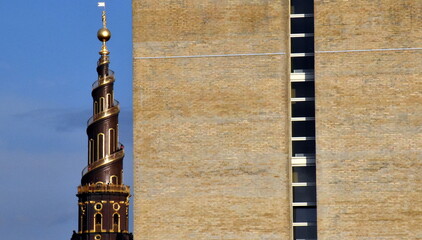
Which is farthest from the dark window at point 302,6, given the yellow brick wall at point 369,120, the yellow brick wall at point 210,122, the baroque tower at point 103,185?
the baroque tower at point 103,185

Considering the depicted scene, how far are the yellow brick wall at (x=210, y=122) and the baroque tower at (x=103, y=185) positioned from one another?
68024 mm

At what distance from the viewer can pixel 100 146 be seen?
136 metres

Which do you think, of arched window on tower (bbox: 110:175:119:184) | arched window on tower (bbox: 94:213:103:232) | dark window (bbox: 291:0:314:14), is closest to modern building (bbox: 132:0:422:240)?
dark window (bbox: 291:0:314:14)

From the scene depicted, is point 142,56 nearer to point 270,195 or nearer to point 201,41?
point 201,41

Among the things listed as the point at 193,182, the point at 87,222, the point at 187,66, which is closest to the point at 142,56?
the point at 187,66

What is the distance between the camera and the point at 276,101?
67688mm

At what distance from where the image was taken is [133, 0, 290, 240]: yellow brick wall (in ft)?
220

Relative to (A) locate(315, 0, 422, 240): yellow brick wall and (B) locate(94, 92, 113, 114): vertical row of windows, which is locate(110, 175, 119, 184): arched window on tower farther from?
(A) locate(315, 0, 422, 240): yellow brick wall

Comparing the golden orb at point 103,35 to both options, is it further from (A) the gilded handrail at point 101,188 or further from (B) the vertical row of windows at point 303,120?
(B) the vertical row of windows at point 303,120

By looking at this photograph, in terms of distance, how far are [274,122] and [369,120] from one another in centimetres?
437

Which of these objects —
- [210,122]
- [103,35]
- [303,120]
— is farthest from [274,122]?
[103,35]

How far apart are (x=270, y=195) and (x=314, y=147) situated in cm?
347

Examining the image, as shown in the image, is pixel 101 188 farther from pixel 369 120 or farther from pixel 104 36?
pixel 369 120

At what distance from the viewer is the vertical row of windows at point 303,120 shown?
68125 mm
